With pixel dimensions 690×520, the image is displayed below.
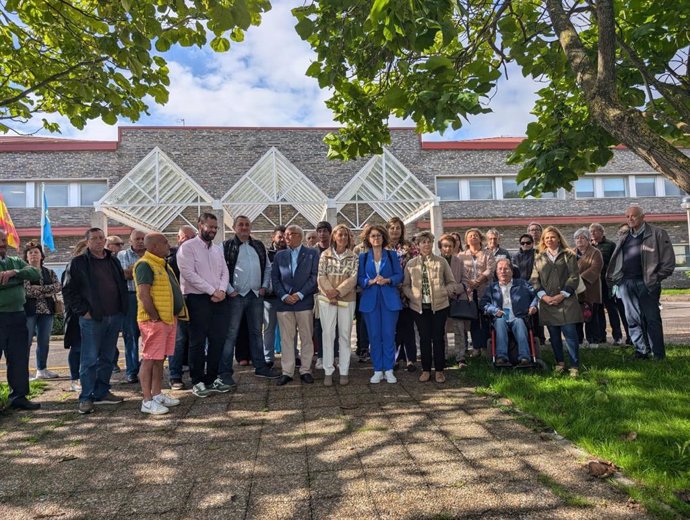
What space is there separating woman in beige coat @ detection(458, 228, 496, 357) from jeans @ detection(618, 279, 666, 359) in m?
1.94

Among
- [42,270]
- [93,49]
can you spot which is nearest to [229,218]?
[42,270]

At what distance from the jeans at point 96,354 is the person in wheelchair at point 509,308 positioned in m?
4.67

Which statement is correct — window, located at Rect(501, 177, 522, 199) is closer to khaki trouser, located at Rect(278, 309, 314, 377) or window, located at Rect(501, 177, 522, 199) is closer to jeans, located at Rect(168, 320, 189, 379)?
khaki trouser, located at Rect(278, 309, 314, 377)

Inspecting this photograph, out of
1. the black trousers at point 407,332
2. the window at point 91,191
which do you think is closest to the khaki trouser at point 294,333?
the black trousers at point 407,332

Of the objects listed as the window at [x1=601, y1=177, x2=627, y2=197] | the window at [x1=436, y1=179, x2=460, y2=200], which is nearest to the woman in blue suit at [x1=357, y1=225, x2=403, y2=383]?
the window at [x1=436, y1=179, x2=460, y2=200]

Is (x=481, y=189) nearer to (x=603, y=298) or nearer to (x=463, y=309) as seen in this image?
(x=603, y=298)

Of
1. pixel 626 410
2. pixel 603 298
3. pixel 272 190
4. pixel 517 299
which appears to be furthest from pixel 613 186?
pixel 626 410

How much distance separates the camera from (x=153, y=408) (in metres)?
4.85

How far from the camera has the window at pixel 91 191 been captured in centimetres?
2206

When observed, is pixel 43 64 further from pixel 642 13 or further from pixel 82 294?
pixel 642 13

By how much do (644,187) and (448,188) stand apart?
36.3ft

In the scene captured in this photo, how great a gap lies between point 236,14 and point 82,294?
349 centimetres

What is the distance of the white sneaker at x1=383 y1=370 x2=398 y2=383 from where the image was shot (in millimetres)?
5806

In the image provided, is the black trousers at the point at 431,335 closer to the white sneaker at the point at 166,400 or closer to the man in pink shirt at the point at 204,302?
the man in pink shirt at the point at 204,302
